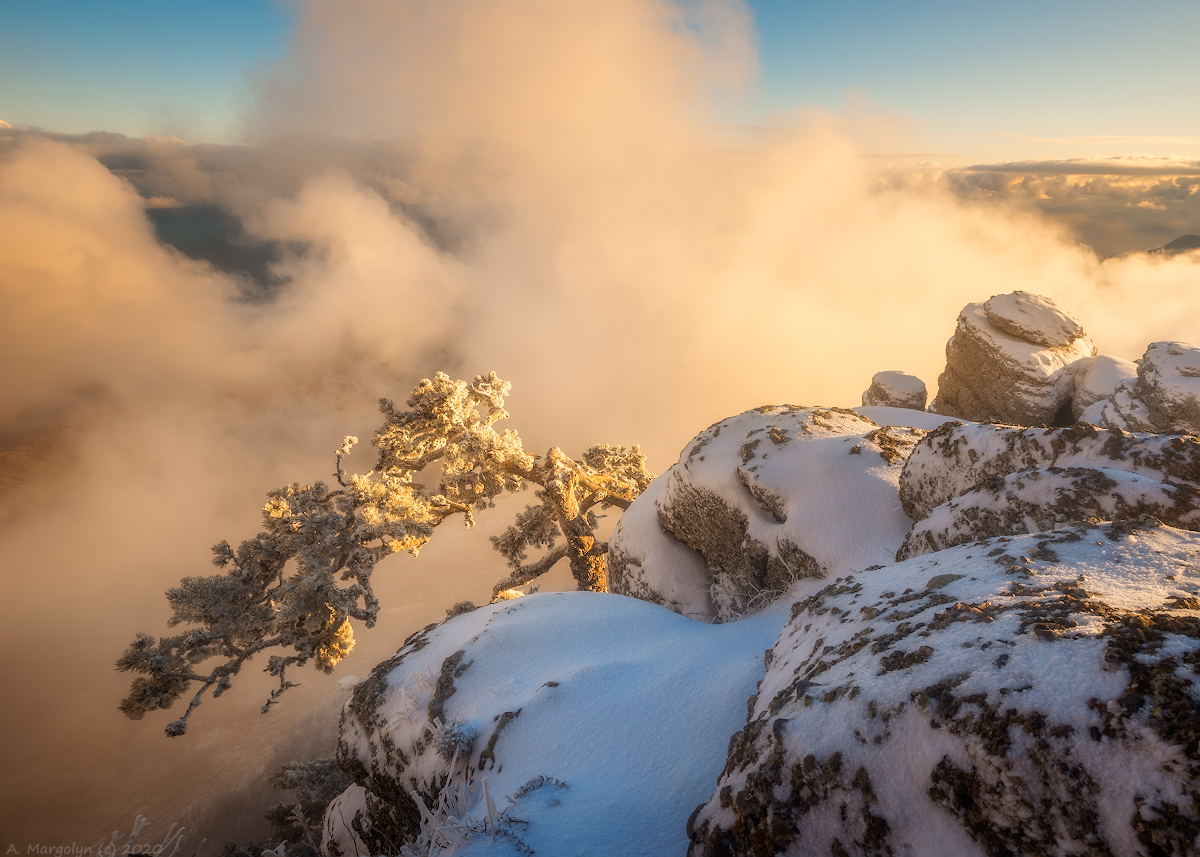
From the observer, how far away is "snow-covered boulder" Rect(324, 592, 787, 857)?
3.27 meters

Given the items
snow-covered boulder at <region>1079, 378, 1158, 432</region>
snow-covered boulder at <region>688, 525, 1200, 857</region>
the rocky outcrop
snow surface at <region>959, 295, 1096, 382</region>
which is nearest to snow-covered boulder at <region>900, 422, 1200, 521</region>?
snow-covered boulder at <region>688, 525, 1200, 857</region>

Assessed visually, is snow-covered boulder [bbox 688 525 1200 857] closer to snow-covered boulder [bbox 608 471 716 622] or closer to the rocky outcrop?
snow-covered boulder [bbox 608 471 716 622]

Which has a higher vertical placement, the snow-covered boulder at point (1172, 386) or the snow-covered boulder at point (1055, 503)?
the snow-covered boulder at point (1055, 503)

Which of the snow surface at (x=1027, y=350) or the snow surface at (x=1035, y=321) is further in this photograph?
the snow surface at (x=1035, y=321)

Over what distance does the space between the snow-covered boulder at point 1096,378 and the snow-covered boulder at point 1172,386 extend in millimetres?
758

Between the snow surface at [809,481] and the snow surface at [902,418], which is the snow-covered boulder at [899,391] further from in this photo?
the snow surface at [809,481]

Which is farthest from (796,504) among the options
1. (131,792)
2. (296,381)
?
(296,381)

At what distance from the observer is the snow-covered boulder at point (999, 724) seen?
181 cm

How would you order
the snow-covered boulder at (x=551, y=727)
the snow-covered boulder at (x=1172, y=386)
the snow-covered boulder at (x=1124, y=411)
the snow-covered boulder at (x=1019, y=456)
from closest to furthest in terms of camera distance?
the snow-covered boulder at (x=551, y=727) → the snow-covered boulder at (x=1019, y=456) → the snow-covered boulder at (x=1172, y=386) → the snow-covered boulder at (x=1124, y=411)

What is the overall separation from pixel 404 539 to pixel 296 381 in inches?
5825

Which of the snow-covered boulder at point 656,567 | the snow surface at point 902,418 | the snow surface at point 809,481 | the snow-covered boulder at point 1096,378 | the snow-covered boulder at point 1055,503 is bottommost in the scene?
the snow-covered boulder at point 656,567

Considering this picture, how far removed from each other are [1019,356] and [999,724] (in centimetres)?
1859

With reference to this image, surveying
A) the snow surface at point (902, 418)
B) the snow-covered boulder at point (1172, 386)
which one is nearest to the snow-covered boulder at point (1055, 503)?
the snow surface at point (902, 418)

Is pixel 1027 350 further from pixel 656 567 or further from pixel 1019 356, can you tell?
pixel 656 567
